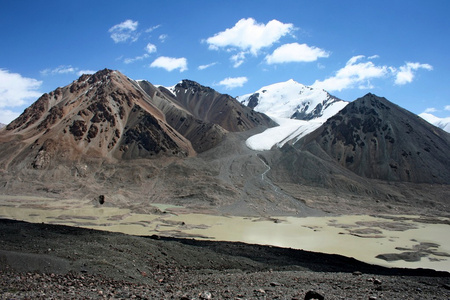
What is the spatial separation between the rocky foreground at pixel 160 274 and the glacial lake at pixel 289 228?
862 centimetres

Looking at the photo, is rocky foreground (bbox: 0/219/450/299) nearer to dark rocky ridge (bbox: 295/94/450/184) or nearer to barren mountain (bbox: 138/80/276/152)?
dark rocky ridge (bbox: 295/94/450/184)

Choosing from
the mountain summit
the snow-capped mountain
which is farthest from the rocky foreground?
the snow-capped mountain

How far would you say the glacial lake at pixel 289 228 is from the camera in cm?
3137

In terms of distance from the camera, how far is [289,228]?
4225cm

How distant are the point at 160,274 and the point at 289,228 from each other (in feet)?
92.8

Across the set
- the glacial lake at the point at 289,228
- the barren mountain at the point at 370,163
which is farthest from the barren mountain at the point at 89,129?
the barren mountain at the point at 370,163

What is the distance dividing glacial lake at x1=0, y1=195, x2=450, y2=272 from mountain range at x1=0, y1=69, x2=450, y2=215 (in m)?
6.68

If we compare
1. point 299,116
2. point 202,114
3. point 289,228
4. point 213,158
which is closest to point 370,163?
point 213,158

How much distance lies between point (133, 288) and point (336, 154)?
80784mm

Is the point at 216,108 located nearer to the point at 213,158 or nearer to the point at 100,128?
the point at 213,158

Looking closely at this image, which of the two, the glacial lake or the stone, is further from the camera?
the glacial lake

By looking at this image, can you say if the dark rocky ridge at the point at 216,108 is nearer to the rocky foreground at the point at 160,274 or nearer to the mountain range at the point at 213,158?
the mountain range at the point at 213,158

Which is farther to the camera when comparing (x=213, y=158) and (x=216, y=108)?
(x=216, y=108)

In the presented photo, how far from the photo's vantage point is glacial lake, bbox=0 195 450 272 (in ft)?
103
